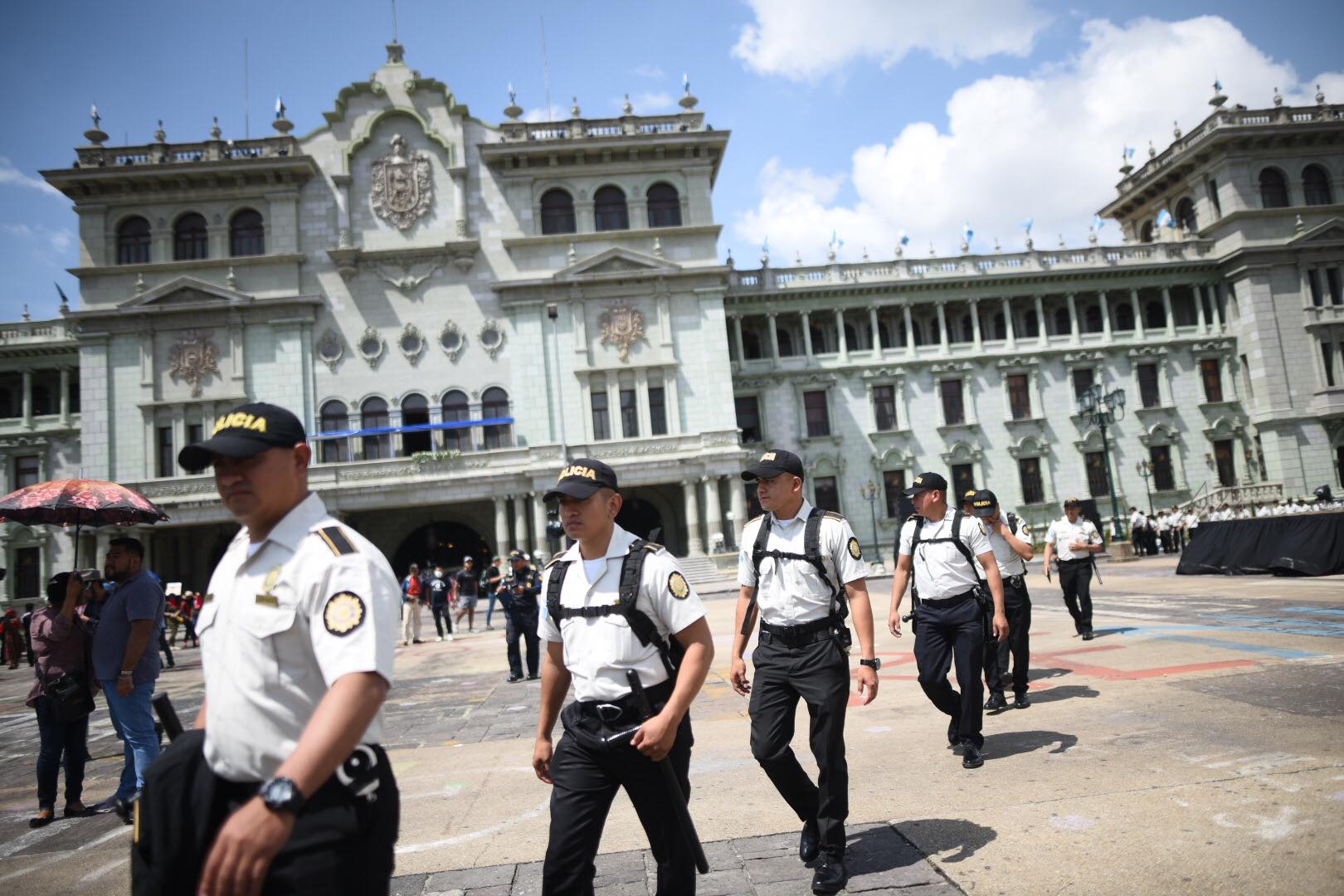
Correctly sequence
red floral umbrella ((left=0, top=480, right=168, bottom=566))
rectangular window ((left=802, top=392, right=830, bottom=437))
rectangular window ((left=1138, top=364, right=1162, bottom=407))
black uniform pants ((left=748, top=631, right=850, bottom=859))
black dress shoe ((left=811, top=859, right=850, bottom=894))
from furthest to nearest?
rectangular window ((left=1138, top=364, right=1162, bottom=407)) → rectangular window ((left=802, top=392, right=830, bottom=437)) → red floral umbrella ((left=0, top=480, right=168, bottom=566)) → black uniform pants ((left=748, top=631, right=850, bottom=859)) → black dress shoe ((left=811, top=859, right=850, bottom=894))

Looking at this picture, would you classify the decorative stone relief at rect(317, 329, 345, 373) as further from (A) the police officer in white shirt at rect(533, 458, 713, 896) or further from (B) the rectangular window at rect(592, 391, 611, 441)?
(A) the police officer in white shirt at rect(533, 458, 713, 896)

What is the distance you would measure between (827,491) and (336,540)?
3880 cm

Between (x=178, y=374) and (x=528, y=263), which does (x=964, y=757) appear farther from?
(x=178, y=374)

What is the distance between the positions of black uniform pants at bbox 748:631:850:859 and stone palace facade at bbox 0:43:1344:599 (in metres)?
29.7

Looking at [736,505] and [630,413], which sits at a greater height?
[630,413]

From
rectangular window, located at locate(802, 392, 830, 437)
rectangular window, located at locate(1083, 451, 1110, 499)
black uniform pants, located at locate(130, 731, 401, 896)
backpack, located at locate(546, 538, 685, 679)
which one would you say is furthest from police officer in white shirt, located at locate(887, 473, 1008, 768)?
rectangular window, located at locate(1083, 451, 1110, 499)

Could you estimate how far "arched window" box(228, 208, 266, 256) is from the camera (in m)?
36.8

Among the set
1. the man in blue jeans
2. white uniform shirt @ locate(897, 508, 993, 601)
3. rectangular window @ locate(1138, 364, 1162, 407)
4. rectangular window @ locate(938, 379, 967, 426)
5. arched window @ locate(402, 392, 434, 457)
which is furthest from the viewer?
rectangular window @ locate(1138, 364, 1162, 407)

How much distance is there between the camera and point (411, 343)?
119 feet

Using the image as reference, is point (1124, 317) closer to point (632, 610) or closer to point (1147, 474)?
point (1147, 474)

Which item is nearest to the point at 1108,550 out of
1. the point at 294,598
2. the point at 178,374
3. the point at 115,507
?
the point at 115,507

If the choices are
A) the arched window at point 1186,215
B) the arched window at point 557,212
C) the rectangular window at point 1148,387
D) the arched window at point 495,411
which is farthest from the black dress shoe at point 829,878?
the arched window at point 1186,215

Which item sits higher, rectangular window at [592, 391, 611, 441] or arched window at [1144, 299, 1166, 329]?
arched window at [1144, 299, 1166, 329]

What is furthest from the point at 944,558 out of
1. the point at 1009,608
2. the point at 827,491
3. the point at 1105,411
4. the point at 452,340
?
the point at 827,491
